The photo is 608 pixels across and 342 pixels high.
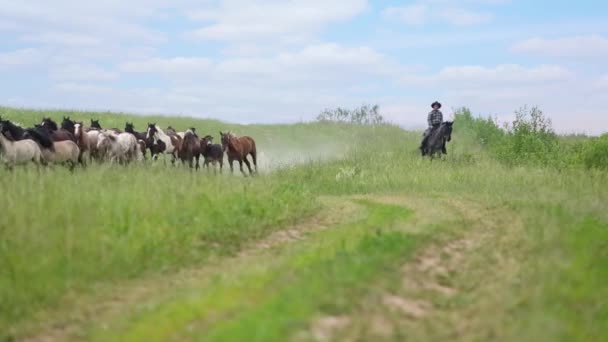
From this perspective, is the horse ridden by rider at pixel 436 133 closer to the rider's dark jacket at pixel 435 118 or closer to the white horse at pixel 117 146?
the rider's dark jacket at pixel 435 118

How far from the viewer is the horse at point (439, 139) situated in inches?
1232

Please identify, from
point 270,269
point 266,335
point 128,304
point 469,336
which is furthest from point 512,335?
point 128,304

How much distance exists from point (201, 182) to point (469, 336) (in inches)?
430

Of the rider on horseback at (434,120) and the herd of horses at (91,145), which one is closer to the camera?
the herd of horses at (91,145)

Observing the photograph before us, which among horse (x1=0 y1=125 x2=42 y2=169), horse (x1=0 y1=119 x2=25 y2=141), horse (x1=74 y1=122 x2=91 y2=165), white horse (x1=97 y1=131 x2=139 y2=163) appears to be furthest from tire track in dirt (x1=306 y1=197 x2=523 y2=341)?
horse (x1=74 y1=122 x2=91 y2=165)

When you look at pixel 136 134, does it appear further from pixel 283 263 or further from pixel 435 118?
pixel 283 263

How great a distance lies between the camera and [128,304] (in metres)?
9.13

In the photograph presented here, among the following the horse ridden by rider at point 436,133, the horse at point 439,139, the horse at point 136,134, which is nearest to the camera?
the horse at point 136,134

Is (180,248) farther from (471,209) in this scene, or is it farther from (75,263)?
(471,209)

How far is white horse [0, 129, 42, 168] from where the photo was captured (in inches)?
715

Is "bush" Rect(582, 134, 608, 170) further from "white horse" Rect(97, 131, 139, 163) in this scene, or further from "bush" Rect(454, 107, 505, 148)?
"white horse" Rect(97, 131, 139, 163)

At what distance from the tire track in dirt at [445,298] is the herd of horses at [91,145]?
483 inches

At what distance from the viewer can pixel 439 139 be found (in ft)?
104

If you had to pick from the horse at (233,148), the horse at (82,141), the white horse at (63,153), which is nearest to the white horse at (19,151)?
the white horse at (63,153)
